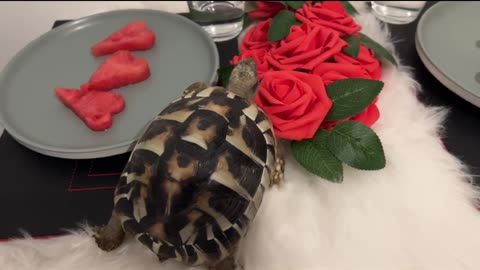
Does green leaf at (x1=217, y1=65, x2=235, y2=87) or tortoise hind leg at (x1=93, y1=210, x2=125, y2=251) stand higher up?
green leaf at (x1=217, y1=65, x2=235, y2=87)

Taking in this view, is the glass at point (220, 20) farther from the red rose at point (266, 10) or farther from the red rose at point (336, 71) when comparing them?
the red rose at point (336, 71)

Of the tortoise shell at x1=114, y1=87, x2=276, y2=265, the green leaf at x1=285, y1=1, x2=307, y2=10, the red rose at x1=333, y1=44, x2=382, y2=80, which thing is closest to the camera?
the tortoise shell at x1=114, y1=87, x2=276, y2=265

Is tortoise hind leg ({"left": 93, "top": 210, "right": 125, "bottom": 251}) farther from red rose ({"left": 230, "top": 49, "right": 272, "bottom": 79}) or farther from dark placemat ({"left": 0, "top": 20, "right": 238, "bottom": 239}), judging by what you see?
red rose ({"left": 230, "top": 49, "right": 272, "bottom": 79})

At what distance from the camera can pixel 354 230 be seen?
444mm

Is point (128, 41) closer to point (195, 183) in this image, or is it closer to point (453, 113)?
point (195, 183)

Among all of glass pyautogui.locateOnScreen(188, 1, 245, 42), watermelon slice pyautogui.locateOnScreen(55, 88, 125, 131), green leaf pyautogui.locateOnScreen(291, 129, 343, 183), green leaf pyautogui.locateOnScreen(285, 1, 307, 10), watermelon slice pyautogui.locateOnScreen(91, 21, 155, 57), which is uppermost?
watermelon slice pyautogui.locateOnScreen(91, 21, 155, 57)

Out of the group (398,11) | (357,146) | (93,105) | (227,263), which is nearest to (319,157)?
(357,146)

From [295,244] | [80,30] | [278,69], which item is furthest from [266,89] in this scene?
[80,30]

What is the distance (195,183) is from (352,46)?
334 mm

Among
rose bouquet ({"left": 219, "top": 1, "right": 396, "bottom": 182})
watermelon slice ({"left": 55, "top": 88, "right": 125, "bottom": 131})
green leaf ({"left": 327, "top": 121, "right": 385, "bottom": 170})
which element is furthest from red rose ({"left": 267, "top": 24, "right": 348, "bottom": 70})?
watermelon slice ({"left": 55, "top": 88, "right": 125, "bottom": 131})

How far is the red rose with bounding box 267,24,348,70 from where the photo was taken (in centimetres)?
54

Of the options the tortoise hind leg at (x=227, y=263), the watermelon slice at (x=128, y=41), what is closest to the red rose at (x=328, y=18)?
the watermelon slice at (x=128, y=41)

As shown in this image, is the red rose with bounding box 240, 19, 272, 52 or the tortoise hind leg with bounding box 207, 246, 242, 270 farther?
the red rose with bounding box 240, 19, 272, 52

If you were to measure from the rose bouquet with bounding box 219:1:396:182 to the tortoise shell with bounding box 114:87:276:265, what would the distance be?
7 cm
